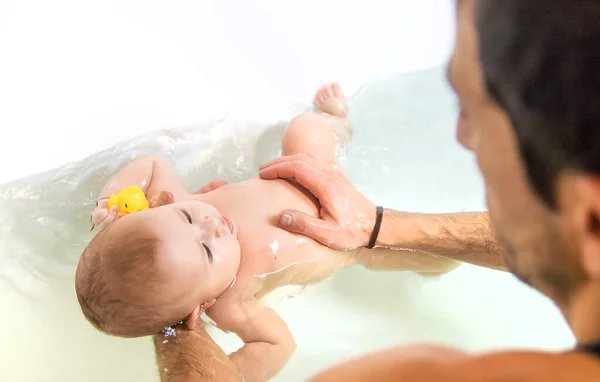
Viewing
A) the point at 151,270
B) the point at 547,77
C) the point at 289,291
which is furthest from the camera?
the point at 289,291

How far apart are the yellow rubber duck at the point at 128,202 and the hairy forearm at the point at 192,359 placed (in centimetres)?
24

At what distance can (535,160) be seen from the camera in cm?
49

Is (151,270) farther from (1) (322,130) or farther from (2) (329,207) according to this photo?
(1) (322,130)

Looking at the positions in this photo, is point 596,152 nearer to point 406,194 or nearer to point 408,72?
point 406,194

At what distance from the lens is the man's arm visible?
113cm

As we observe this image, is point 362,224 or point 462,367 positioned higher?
point 462,367

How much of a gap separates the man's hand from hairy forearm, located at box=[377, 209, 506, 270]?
0.06 m

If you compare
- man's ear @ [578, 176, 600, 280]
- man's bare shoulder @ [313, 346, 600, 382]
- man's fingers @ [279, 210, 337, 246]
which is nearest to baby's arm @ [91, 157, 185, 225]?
man's fingers @ [279, 210, 337, 246]

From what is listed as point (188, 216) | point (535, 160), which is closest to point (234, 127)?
point (188, 216)

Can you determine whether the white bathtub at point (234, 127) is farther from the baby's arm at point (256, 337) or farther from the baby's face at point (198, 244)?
the baby's face at point (198, 244)

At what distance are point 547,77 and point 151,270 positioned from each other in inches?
25.2

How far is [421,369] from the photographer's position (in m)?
0.49

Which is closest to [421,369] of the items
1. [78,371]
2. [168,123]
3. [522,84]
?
[522,84]

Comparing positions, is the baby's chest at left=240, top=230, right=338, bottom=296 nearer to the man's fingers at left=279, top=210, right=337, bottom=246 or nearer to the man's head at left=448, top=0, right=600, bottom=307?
the man's fingers at left=279, top=210, right=337, bottom=246
